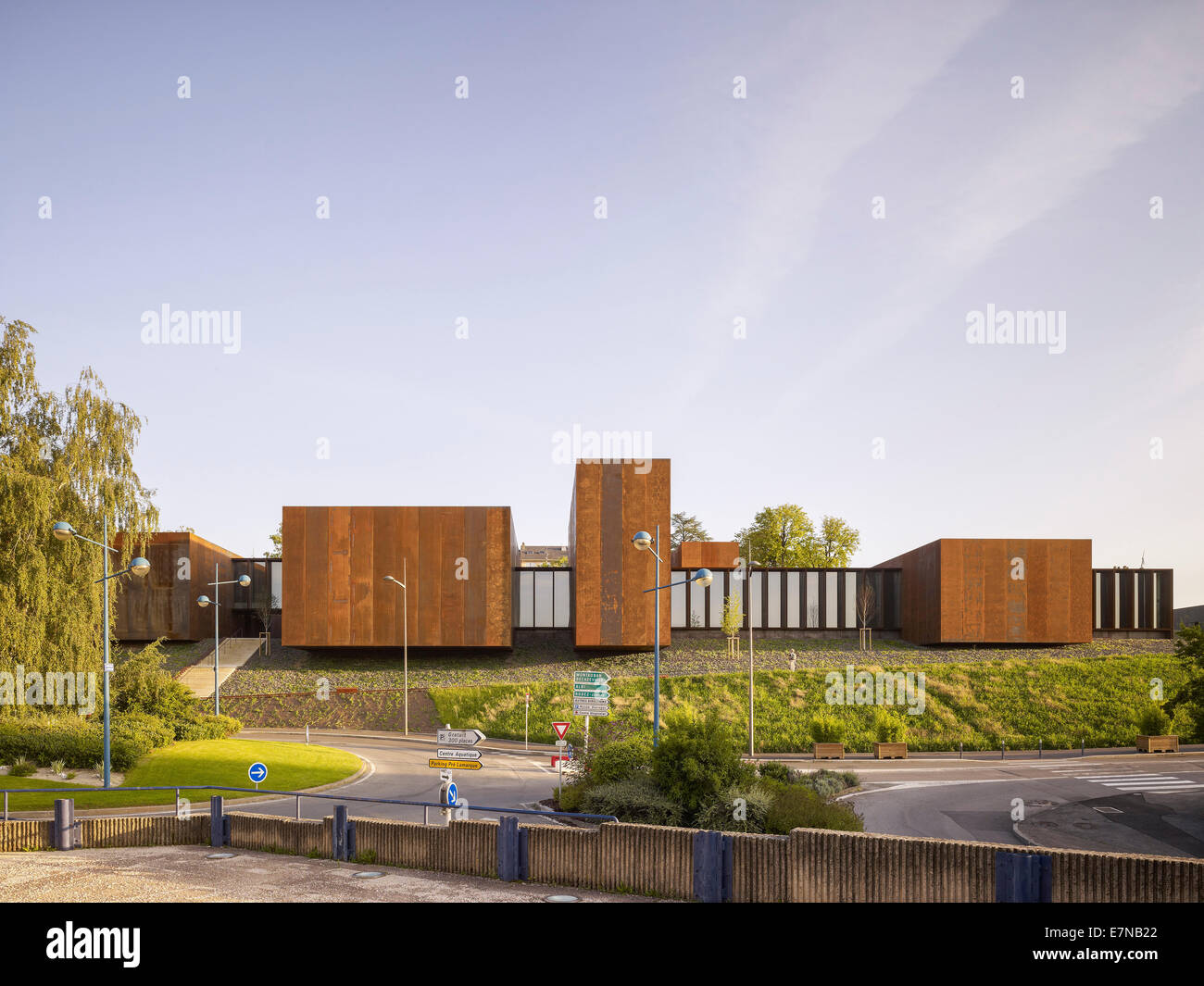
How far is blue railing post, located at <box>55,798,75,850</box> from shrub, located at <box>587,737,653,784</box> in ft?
34.1

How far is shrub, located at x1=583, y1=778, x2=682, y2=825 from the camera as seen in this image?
15.8 meters

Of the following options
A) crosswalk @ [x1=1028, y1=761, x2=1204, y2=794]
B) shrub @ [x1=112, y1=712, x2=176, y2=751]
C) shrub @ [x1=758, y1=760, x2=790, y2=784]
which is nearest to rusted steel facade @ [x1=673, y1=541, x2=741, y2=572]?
crosswalk @ [x1=1028, y1=761, x2=1204, y2=794]

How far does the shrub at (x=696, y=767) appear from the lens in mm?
16266

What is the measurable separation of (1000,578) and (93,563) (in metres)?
51.3

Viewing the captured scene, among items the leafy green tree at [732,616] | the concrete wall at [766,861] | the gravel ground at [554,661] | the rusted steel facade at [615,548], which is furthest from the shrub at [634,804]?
the leafy green tree at [732,616]

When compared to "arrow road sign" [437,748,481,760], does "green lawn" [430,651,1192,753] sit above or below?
below

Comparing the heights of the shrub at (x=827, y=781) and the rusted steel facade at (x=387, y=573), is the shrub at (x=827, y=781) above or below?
below

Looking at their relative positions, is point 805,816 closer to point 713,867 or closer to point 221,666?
point 713,867

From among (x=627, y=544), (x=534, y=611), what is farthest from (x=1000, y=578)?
(x=534, y=611)

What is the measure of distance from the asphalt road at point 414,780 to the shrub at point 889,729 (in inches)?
584

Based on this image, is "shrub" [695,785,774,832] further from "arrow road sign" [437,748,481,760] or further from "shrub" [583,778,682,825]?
"arrow road sign" [437,748,481,760]

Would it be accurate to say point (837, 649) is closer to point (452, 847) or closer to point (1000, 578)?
point (1000, 578)

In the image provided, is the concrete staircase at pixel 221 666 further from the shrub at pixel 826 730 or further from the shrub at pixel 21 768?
the shrub at pixel 826 730

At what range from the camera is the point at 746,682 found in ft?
162
